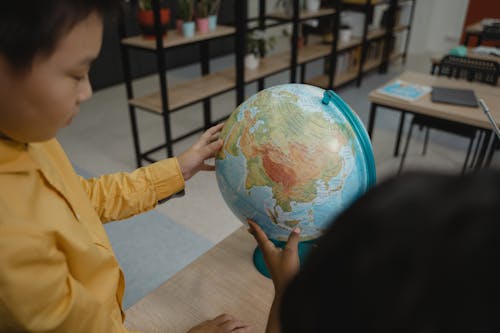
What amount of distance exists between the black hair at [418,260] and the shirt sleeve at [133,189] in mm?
873

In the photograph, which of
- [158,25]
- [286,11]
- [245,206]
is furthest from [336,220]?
[286,11]

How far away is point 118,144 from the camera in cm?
355

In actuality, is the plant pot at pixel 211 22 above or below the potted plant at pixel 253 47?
above

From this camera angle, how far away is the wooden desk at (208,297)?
0.98 meters

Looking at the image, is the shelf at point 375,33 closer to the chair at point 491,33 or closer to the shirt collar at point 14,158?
the chair at point 491,33

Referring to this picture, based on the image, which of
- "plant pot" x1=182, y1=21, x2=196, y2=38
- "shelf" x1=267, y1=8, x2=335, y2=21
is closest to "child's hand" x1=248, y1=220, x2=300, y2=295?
"plant pot" x1=182, y1=21, x2=196, y2=38

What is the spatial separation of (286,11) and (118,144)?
2.13 meters

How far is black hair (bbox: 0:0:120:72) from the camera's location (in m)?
0.56

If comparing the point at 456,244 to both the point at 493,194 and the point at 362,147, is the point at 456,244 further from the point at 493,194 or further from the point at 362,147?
the point at 362,147

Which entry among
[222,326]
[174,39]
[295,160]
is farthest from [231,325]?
[174,39]

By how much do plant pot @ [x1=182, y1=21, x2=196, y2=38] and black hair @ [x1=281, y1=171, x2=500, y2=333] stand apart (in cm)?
293

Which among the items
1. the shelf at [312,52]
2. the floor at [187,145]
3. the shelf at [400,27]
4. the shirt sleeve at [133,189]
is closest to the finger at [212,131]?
the shirt sleeve at [133,189]

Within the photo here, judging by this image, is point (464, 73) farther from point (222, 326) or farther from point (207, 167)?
point (222, 326)

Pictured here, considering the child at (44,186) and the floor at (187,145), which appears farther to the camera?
the floor at (187,145)
